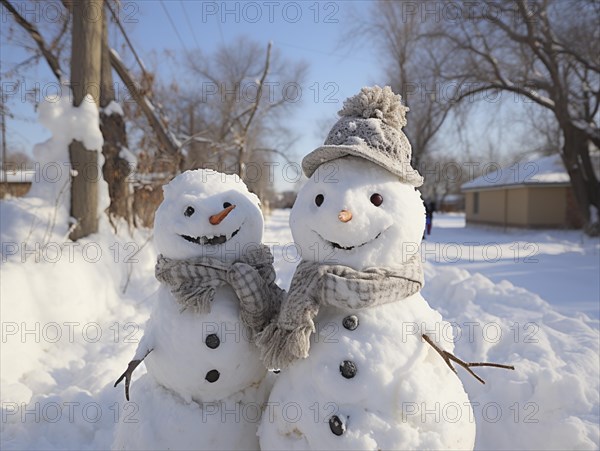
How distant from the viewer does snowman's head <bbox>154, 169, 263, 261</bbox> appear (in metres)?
2.04

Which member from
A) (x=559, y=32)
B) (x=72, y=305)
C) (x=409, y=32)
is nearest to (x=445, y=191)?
(x=409, y=32)

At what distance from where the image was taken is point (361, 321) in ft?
5.99

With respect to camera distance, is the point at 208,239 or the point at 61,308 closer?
the point at 208,239

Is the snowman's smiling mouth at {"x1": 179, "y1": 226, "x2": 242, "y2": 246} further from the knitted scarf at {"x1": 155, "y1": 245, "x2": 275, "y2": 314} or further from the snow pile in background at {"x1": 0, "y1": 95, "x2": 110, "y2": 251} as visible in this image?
the snow pile in background at {"x1": 0, "y1": 95, "x2": 110, "y2": 251}

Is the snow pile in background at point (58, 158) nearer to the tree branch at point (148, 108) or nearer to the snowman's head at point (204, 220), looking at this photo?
the tree branch at point (148, 108)

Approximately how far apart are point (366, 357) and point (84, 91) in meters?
5.57

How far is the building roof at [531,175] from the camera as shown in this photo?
16375 millimetres

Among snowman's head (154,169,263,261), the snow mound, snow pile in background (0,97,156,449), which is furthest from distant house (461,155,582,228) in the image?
snowman's head (154,169,263,261)

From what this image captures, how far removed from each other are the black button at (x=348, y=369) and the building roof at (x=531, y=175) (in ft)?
55.9

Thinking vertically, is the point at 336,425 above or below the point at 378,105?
below

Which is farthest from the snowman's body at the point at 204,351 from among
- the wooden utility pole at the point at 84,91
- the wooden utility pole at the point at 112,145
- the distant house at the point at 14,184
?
the wooden utility pole at the point at 112,145

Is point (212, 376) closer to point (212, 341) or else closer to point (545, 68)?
point (212, 341)

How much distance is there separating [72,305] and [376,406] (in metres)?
3.81

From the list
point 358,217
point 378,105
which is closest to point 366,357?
point 358,217
